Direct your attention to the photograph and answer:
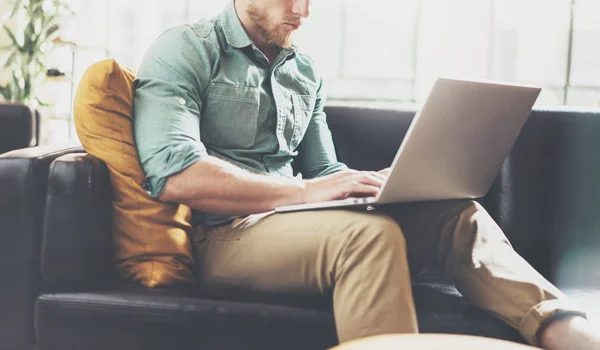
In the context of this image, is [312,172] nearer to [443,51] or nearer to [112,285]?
[112,285]

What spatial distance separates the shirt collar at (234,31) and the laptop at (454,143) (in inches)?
17.2

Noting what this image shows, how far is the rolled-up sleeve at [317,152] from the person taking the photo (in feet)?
5.71

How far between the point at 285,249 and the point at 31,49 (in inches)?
119

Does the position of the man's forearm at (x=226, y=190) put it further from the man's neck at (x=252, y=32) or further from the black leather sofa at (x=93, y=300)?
the man's neck at (x=252, y=32)

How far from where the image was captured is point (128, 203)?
139cm

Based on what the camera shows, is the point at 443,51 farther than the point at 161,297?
Yes

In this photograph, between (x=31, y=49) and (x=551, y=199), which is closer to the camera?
(x=551, y=199)

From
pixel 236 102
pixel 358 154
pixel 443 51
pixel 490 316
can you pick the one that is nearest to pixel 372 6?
pixel 443 51

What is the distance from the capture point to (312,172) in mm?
1750

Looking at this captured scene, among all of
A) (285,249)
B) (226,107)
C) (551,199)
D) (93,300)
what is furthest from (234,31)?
(551,199)

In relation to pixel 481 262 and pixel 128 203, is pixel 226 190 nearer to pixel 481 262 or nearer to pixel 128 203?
pixel 128 203

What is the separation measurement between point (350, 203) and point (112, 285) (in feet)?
1.60

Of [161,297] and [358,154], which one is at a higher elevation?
[358,154]

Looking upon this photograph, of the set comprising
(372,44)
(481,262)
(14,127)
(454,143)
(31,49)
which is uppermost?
(372,44)
